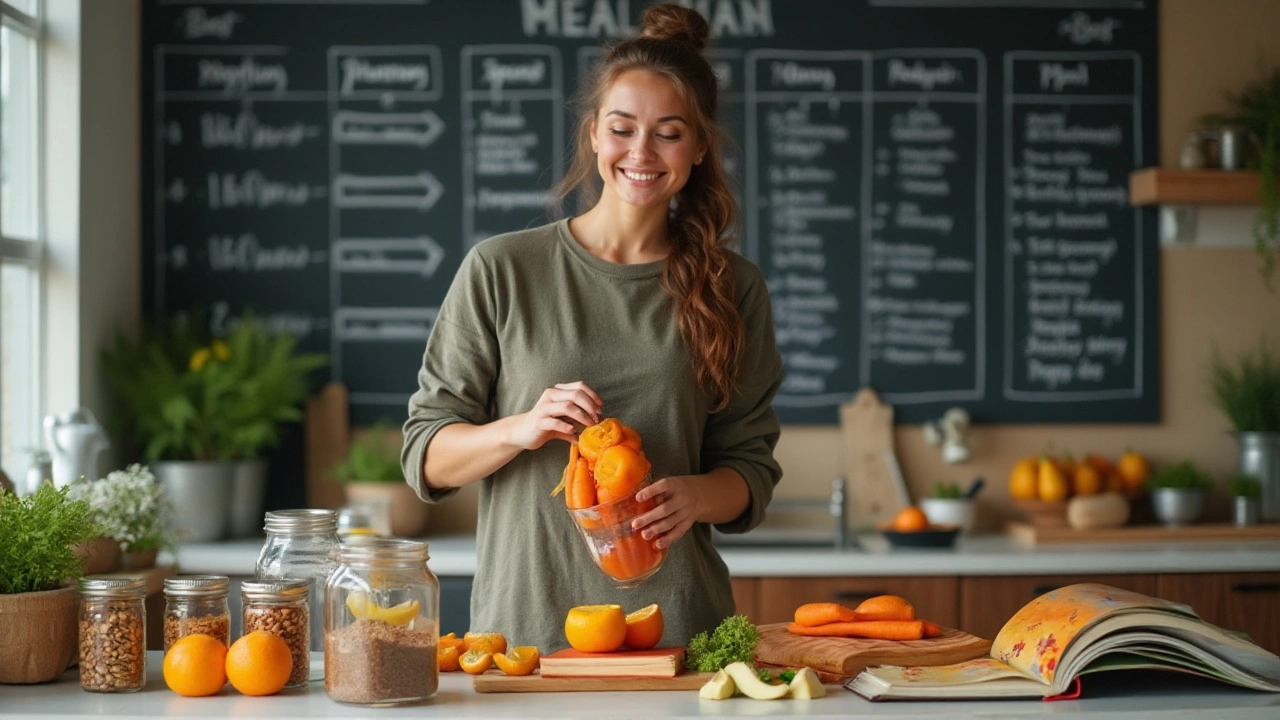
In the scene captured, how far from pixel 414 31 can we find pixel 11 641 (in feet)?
8.60

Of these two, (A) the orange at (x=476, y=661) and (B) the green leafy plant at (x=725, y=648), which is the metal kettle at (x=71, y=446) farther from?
(B) the green leafy plant at (x=725, y=648)

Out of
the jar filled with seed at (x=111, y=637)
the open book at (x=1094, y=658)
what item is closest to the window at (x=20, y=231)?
the jar filled with seed at (x=111, y=637)

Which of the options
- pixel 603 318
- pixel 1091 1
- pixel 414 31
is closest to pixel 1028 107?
pixel 1091 1

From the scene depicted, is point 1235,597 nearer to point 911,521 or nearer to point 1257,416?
point 1257,416

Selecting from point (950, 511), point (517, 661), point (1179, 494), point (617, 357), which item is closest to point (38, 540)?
point (517, 661)

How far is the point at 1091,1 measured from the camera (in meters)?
3.88

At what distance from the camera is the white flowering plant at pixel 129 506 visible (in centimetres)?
256

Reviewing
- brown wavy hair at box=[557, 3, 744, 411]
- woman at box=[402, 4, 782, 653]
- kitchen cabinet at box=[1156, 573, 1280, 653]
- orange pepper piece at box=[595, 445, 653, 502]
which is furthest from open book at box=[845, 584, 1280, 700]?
kitchen cabinet at box=[1156, 573, 1280, 653]

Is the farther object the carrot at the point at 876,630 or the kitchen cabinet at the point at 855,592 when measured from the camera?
the kitchen cabinet at the point at 855,592

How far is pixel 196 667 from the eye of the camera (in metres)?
1.53

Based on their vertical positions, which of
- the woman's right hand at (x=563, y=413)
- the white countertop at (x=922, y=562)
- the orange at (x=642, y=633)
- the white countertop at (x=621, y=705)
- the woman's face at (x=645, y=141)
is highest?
the woman's face at (x=645, y=141)

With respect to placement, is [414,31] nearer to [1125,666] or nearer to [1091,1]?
[1091,1]

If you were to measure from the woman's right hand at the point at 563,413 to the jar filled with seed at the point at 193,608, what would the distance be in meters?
0.44

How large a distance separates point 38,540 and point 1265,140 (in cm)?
340
